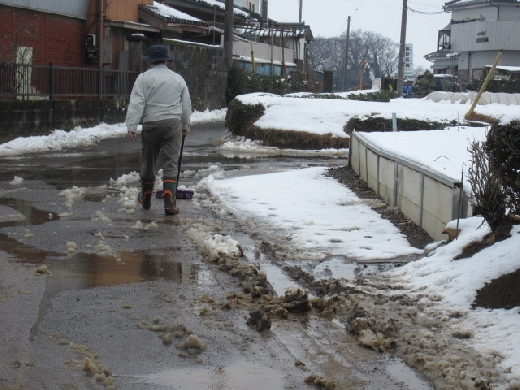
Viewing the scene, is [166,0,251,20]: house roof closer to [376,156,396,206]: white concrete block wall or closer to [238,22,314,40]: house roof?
[238,22,314,40]: house roof

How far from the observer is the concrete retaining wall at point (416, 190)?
6.98 meters

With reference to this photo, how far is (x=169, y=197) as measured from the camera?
9164 mm

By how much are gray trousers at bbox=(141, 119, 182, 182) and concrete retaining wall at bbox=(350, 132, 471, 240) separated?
2528 mm

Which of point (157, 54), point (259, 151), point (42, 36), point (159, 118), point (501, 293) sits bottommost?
point (259, 151)

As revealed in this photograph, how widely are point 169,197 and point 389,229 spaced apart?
2.49 metres

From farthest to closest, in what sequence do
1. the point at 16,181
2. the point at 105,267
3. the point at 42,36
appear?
the point at 42,36, the point at 16,181, the point at 105,267

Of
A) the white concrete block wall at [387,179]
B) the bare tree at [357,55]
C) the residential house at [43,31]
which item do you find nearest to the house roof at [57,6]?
the residential house at [43,31]

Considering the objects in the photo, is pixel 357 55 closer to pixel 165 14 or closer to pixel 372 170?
pixel 165 14

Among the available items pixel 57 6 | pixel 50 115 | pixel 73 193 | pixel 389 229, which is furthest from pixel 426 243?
pixel 57 6

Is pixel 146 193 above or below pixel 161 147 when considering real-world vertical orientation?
below

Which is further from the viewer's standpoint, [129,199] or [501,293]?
[129,199]

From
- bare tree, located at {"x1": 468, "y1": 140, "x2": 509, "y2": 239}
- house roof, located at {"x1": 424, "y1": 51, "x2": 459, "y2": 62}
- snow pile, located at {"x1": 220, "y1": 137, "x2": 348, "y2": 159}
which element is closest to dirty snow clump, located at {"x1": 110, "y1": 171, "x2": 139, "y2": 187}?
snow pile, located at {"x1": 220, "y1": 137, "x2": 348, "y2": 159}

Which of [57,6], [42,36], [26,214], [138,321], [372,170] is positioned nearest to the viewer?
[138,321]

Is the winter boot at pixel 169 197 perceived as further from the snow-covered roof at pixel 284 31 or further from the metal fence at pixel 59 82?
the snow-covered roof at pixel 284 31
